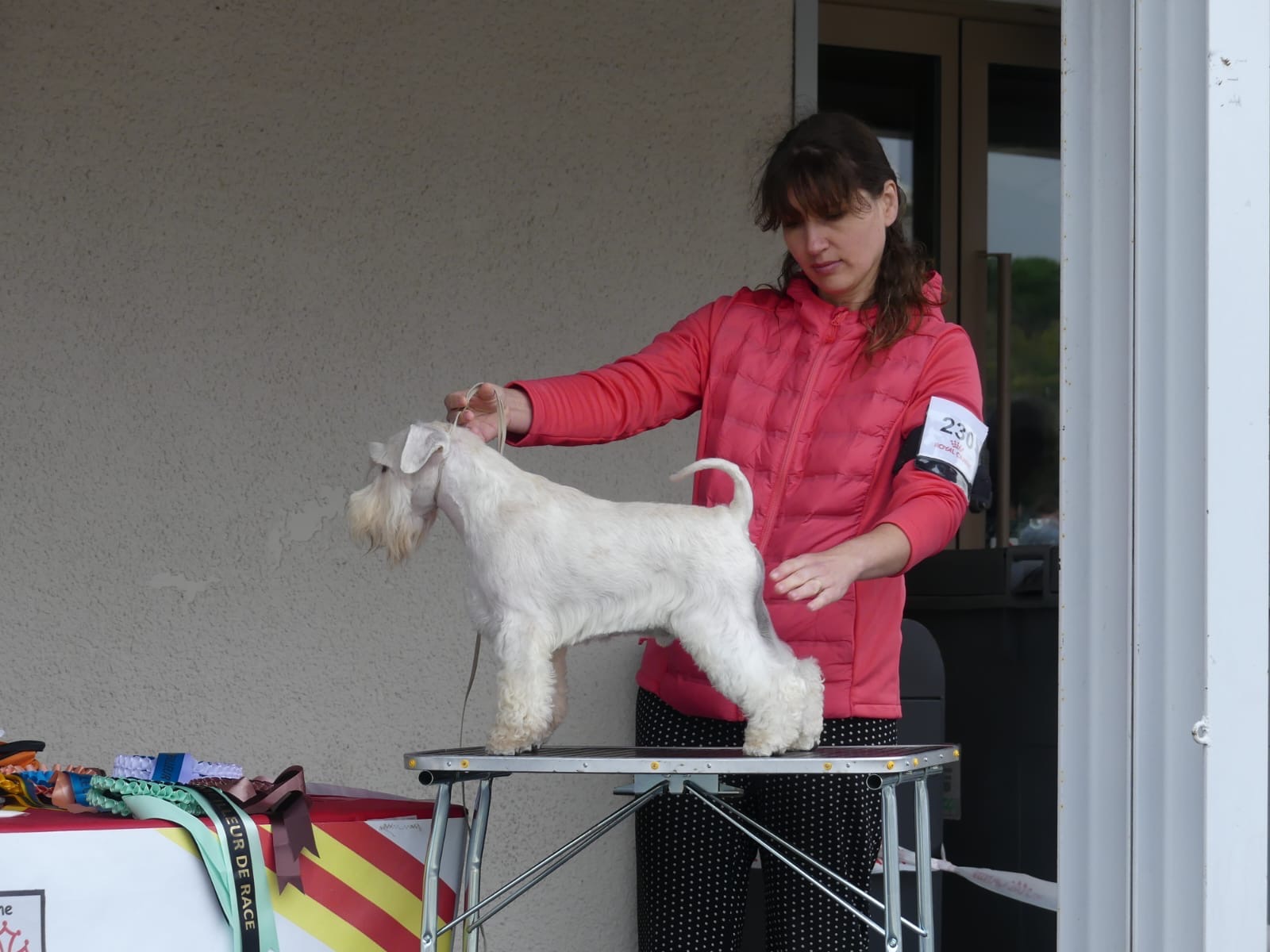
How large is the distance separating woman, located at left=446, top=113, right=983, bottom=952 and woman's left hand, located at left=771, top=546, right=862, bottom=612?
0.15 meters

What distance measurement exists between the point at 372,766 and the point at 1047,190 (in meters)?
2.67

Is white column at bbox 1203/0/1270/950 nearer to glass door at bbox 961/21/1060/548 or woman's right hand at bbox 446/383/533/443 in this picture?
woman's right hand at bbox 446/383/533/443

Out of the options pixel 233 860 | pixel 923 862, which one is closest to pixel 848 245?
pixel 923 862

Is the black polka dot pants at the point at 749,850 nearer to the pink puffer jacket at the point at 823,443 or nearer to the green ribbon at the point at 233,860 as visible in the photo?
the pink puffer jacket at the point at 823,443

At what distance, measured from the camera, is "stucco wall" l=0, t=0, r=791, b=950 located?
3.05m

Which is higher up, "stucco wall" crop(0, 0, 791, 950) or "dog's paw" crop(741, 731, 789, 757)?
"stucco wall" crop(0, 0, 791, 950)

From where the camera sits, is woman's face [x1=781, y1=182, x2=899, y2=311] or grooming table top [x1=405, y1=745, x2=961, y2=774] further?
woman's face [x1=781, y1=182, x2=899, y2=311]

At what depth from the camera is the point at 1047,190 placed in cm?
430

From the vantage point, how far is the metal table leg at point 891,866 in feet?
5.67

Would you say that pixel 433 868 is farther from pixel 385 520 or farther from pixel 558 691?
pixel 385 520

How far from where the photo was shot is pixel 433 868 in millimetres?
1778

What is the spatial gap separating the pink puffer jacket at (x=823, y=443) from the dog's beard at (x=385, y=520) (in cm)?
24

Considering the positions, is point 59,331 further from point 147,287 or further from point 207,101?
point 207,101

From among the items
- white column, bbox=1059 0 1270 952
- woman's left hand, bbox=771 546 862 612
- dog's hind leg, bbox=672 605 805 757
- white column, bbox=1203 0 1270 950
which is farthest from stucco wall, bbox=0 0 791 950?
white column, bbox=1203 0 1270 950
